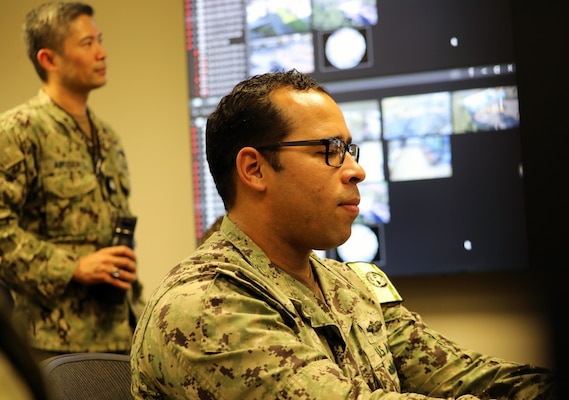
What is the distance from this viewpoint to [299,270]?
4.86ft

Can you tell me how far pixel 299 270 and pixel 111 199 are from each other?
4.30ft

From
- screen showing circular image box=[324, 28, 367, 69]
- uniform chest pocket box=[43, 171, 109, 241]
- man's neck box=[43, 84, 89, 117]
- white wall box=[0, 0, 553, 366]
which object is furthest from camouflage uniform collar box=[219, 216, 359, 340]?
white wall box=[0, 0, 553, 366]

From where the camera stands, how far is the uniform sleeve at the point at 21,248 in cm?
242

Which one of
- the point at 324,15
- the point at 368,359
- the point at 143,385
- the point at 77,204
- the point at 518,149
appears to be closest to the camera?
the point at 143,385

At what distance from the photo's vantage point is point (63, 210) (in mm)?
2516

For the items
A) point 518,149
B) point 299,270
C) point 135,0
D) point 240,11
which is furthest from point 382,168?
point 299,270

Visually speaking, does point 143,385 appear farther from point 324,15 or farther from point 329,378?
point 324,15

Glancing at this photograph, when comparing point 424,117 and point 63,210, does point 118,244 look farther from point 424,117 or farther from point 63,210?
point 424,117

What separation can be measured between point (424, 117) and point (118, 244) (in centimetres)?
139

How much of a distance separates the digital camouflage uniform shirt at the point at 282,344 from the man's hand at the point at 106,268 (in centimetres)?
104

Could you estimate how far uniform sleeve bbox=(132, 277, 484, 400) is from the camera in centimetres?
112

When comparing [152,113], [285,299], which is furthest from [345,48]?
[285,299]

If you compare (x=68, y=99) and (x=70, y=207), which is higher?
(x=68, y=99)

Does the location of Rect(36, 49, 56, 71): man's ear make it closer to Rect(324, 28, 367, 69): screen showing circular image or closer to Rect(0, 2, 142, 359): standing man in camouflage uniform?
Rect(0, 2, 142, 359): standing man in camouflage uniform
